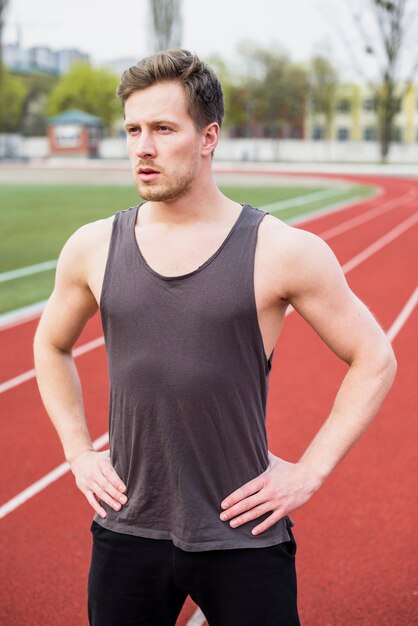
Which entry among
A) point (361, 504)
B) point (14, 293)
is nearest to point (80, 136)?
point (14, 293)

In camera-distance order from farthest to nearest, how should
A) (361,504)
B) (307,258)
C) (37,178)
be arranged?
1. (37,178)
2. (361,504)
3. (307,258)

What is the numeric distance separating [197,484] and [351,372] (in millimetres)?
455

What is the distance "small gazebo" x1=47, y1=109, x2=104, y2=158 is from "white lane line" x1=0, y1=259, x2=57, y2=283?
5115 cm

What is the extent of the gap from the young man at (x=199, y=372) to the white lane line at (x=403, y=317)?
685 cm

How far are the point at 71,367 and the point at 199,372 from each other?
53 cm

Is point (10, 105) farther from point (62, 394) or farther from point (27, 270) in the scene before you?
point (62, 394)

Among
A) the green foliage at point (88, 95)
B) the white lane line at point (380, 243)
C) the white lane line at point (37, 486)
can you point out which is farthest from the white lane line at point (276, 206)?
the green foliage at point (88, 95)

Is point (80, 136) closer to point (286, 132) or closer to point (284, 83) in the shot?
point (284, 83)

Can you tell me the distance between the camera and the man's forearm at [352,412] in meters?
1.99

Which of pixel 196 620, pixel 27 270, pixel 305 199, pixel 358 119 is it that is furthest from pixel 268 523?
pixel 358 119

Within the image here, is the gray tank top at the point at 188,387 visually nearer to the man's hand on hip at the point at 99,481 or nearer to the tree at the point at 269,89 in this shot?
the man's hand on hip at the point at 99,481

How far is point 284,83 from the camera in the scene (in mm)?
74812

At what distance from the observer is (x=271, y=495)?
1939 mm

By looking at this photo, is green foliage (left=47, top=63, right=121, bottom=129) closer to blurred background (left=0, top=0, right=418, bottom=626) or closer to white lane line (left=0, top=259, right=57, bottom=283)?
blurred background (left=0, top=0, right=418, bottom=626)
